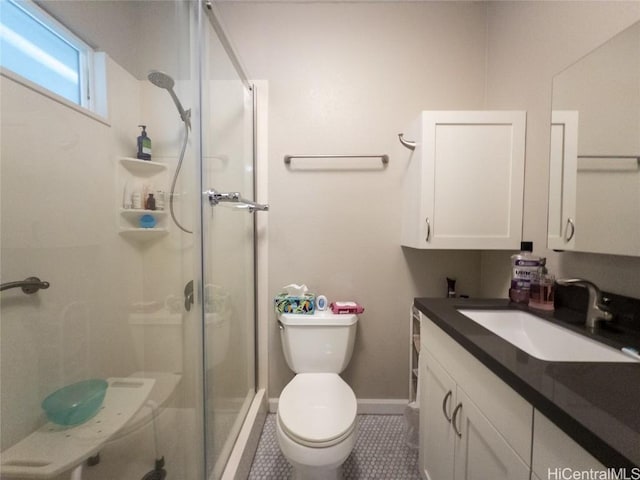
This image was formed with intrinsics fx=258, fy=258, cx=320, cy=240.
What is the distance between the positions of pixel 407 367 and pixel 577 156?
132 cm

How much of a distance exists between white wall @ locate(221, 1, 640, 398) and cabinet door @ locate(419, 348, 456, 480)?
1.64 feet

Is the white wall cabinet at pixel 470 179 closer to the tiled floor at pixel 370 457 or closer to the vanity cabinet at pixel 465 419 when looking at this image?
the vanity cabinet at pixel 465 419

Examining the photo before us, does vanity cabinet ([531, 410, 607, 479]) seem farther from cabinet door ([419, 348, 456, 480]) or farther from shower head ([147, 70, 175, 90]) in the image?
shower head ([147, 70, 175, 90])

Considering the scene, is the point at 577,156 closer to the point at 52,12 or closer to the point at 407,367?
the point at 407,367

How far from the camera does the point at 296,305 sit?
141 centimetres

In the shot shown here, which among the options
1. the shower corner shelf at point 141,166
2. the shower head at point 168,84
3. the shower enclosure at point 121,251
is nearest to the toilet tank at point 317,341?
the shower enclosure at point 121,251

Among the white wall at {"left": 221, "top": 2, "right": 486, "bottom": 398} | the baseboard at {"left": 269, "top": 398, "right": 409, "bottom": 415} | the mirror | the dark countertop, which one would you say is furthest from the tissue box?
the mirror

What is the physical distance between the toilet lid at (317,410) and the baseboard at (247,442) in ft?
0.98

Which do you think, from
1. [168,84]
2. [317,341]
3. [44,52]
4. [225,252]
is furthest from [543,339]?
[44,52]

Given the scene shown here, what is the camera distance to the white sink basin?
2.42 feet

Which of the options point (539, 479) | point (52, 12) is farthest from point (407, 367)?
point (52, 12)

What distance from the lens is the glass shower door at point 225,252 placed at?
3.33 feet

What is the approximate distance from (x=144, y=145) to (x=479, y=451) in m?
1.35

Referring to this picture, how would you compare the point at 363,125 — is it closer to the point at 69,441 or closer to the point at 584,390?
the point at 584,390
